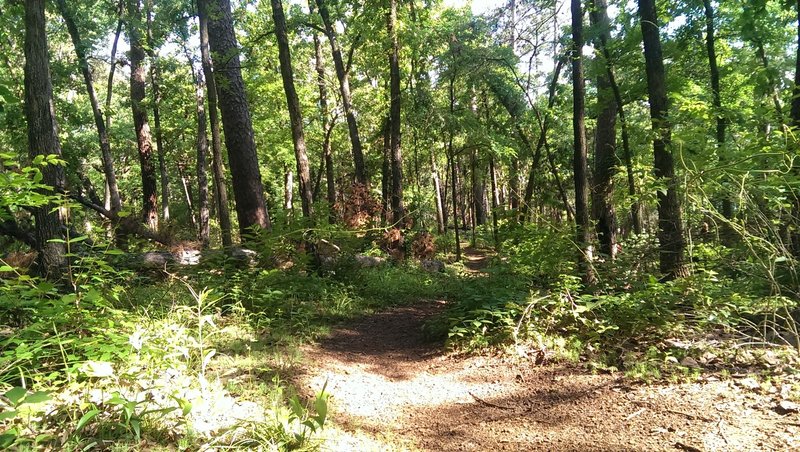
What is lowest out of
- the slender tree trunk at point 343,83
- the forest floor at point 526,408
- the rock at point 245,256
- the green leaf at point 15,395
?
the forest floor at point 526,408

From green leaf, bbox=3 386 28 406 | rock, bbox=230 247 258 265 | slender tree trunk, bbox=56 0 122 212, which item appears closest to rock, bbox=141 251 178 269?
Result: rock, bbox=230 247 258 265

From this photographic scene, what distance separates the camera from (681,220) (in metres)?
5.50

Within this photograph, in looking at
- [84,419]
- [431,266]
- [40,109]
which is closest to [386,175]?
[431,266]

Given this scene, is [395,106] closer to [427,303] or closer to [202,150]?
[427,303]

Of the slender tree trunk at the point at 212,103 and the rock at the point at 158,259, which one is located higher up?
the slender tree trunk at the point at 212,103

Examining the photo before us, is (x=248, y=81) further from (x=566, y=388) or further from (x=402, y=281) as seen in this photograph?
(x=566, y=388)

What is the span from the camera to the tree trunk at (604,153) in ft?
29.6

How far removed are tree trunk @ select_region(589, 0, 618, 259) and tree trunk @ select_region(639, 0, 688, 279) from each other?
2363 mm

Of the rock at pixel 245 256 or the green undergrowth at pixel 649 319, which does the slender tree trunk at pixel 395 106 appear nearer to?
the rock at pixel 245 256

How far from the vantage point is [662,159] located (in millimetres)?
6031

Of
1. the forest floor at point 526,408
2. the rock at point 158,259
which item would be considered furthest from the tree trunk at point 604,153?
the rock at point 158,259

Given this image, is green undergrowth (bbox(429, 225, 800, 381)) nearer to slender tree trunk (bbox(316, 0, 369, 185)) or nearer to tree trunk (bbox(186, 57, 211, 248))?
slender tree trunk (bbox(316, 0, 369, 185))

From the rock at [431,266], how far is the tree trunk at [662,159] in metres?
7.01

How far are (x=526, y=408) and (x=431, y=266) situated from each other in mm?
9153
